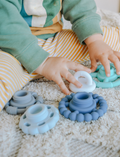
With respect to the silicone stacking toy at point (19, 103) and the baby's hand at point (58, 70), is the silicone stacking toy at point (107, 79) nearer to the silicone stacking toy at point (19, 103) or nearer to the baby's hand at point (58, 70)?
the baby's hand at point (58, 70)

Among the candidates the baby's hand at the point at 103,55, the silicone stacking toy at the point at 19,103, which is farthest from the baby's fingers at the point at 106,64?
the silicone stacking toy at the point at 19,103

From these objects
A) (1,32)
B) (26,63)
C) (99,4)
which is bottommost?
(99,4)

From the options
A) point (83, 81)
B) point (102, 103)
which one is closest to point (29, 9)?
point (83, 81)

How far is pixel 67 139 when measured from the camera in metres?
0.40

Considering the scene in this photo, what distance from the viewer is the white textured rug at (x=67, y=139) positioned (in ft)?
1.22

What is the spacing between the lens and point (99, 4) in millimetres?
1924

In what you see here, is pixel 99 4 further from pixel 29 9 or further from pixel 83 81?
pixel 83 81

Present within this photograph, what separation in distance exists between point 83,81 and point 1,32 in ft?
1.15

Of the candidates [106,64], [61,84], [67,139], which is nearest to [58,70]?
[61,84]

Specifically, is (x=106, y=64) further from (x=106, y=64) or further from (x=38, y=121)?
(x=38, y=121)

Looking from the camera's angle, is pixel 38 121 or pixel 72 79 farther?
pixel 72 79

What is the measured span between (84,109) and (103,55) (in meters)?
0.29

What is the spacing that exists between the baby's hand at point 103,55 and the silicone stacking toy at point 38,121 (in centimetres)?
28

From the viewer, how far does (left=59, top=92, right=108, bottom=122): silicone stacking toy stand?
0.45m
